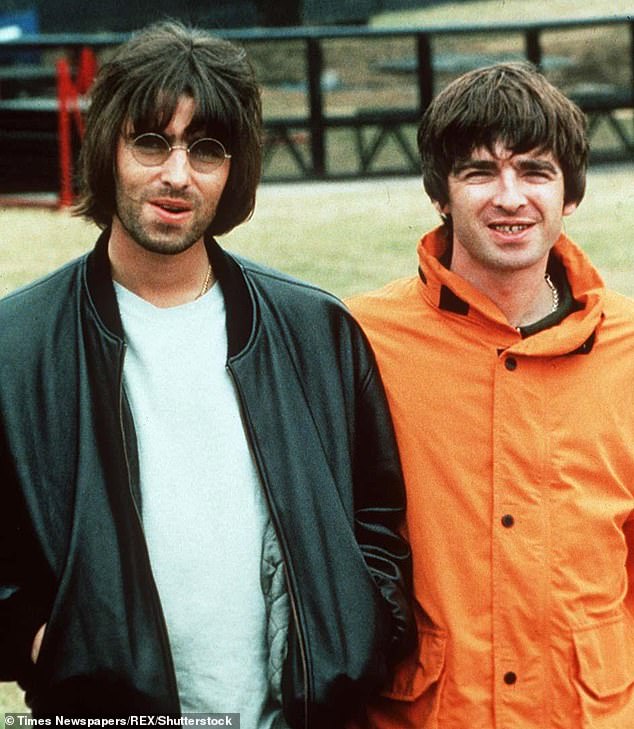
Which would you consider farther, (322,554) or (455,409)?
(455,409)

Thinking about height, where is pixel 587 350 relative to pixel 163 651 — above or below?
above

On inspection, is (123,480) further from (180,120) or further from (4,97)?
(4,97)

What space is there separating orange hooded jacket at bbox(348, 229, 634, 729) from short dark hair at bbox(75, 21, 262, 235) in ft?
1.65

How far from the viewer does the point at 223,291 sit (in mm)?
2830

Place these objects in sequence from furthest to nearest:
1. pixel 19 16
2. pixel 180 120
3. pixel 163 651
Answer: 1. pixel 19 16
2. pixel 180 120
3. pixel 163 651

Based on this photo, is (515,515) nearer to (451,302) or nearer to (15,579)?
(451,302)

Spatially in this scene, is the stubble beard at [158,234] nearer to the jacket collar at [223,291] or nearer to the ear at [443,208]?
the jacket collar at [223,291]

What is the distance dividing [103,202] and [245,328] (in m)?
0.43

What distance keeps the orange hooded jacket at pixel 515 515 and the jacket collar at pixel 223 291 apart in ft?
1.26

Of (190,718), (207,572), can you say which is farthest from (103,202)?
(190,718)

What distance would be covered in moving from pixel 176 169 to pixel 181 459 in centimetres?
58

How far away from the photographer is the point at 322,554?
9.07ft

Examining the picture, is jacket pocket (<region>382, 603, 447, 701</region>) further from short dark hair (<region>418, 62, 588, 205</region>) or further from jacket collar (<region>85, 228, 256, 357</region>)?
short dark hair (<region>418, 62, 588, 205</region>)

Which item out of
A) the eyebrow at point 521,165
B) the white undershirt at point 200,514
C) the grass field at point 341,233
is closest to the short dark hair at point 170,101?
the white undershirt at point 200,514
